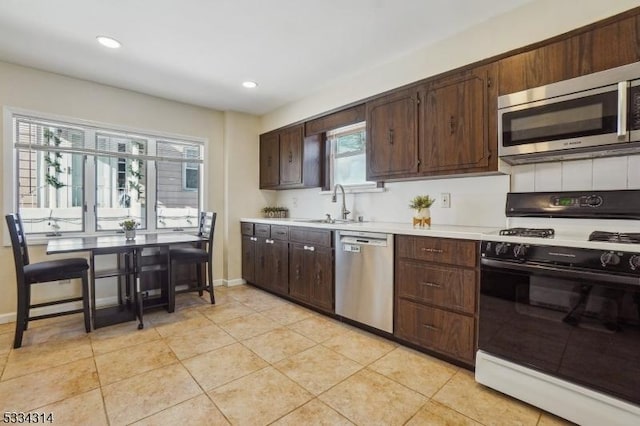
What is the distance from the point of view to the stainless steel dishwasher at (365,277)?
245 centimetres

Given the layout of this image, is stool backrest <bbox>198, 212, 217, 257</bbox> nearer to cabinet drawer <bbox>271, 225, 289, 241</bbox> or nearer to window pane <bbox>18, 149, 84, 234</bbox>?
cabinet drawer <bbox>271, 225, 289, 241</bbox>

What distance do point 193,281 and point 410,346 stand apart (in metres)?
2.72

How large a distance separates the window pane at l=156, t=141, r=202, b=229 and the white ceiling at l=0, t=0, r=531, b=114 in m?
0.91

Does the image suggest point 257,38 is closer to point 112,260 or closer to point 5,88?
point 5,88

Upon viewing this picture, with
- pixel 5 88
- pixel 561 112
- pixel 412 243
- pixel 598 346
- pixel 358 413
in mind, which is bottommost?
pixel 358 413

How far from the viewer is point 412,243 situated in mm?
2289

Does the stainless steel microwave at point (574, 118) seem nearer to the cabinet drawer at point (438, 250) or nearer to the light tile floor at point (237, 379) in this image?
the cabinet drawer at point (438, 250)

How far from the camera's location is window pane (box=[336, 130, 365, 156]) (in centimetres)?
350

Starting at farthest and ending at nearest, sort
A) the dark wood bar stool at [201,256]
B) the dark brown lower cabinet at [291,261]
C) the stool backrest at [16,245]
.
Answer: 1. the dark wood bar stool at [201,256]
2. the dark brown lower cabinet at [291,261]
3. the stool backrest at [16,245]

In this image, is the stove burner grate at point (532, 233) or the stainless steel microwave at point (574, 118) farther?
the stove burner grate at point (532, 233)

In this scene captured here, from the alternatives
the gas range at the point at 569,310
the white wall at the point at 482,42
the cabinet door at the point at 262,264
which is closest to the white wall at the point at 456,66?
the white wall at the point at 482,42

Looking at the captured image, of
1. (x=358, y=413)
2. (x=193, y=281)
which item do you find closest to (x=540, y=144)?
(x=358, y=413)

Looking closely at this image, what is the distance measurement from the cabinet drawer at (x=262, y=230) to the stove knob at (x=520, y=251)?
8.63ft

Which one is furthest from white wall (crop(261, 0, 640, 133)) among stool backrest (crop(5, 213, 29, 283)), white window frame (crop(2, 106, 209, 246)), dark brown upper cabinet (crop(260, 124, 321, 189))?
stool backrest (crop(5, 213, 29, 283))
